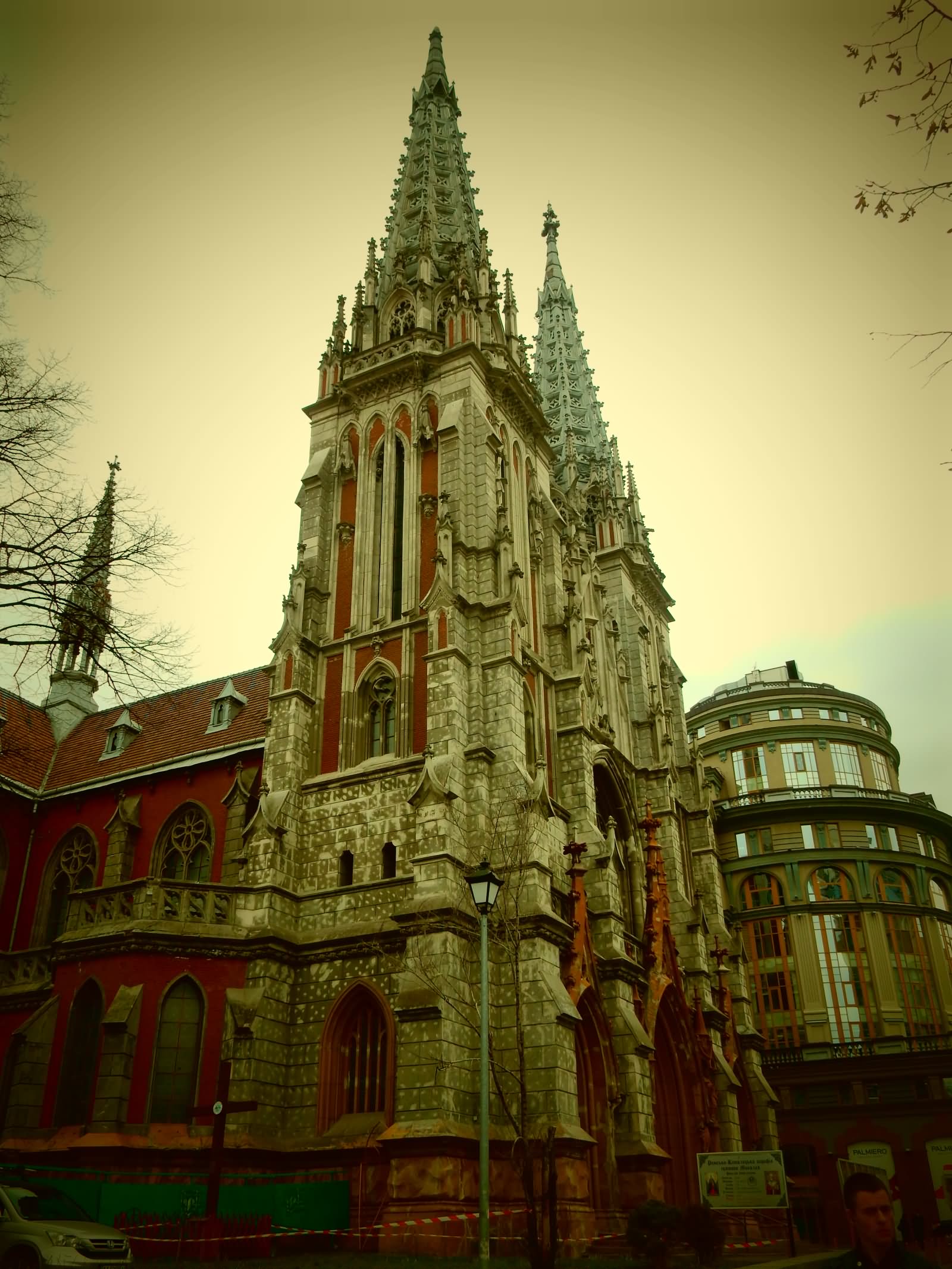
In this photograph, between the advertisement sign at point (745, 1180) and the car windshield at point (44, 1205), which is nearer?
the car windshield at point (44, 1205)

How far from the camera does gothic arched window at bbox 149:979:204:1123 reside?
2164 cm

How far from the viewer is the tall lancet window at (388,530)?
29547mm

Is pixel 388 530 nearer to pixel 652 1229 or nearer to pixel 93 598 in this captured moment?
pixel 93 598

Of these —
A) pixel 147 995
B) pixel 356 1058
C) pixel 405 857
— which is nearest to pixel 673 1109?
pixel 356 1058

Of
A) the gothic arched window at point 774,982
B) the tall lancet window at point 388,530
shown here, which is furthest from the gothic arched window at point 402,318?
the gothic arched window at point 774,982

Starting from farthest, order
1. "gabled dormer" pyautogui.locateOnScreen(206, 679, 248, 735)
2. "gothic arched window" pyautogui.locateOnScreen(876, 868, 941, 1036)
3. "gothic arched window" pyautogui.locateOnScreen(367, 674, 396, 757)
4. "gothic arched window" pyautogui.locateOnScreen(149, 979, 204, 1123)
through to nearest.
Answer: "gothic arched window" pyautogui.locateOnScreen(876, 868, 941, 1036) → "gabled dormer" pyautogui.locateOnScreen(206, 679, 248, 735) → "gothic arched window" pyautogui.locateOnScreen(367, 674, 396, 757) → "gothic arched window" pyautogui.locateOnScreen(149, 979, 204, 1123)

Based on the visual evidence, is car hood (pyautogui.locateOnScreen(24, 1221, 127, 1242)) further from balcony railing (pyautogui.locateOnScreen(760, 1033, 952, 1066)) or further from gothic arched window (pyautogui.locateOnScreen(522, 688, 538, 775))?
balcony railing (pyautogui.locateOnScreen(760, 1033, 952, 1066))

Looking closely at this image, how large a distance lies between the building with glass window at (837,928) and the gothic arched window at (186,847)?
21019 mm

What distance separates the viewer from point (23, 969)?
2833 cm

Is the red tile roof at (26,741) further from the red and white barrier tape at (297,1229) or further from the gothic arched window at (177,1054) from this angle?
the red and white barrier tape at (297,1229)

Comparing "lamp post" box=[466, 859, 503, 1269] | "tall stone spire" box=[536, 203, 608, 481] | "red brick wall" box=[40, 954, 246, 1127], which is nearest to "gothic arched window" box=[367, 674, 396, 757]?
"red brick wall" box=[40, 954, 246, 1127]

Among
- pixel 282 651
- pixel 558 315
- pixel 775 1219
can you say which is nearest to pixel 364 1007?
pixel 282 651

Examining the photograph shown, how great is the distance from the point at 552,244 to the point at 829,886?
3799 cm

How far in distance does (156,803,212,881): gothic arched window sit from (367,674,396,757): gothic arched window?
6.12 meters
